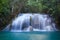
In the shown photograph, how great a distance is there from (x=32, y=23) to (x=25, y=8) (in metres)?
0.96

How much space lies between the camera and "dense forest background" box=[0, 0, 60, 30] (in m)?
9.73

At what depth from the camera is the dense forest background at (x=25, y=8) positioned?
9.73m

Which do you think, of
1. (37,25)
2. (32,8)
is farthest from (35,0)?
(37,25)

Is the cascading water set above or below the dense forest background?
below

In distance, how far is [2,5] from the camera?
32.0 ft

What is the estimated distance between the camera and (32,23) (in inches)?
390

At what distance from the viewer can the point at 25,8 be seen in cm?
980

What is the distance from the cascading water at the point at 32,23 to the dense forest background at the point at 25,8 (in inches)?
10.9

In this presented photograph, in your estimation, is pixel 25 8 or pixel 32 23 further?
pixel 32 23

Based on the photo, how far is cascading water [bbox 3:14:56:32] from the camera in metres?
9.77

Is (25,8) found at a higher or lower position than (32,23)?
higher

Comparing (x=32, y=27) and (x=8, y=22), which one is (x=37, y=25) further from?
(x=8, y=22)

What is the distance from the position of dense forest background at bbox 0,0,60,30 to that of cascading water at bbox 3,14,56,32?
0.91 ft

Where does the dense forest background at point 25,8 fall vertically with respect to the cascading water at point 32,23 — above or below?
above
